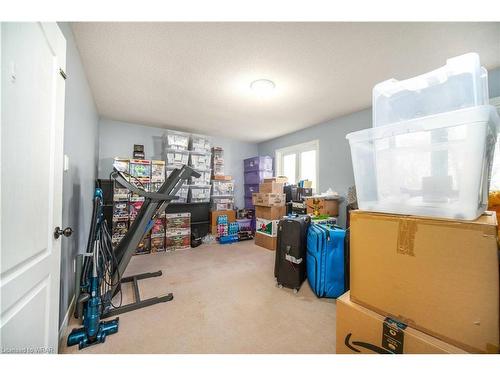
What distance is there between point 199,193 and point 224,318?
109 inches

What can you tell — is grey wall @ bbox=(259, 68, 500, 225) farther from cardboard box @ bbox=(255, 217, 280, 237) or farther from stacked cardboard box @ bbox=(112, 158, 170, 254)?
stacked cardboard box @ bbox=(112, 158, 170, 254)

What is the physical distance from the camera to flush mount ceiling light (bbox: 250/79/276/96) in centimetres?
228

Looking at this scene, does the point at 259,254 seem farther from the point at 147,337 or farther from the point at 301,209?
the point at 147,337

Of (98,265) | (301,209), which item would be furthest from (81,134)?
(301,209)

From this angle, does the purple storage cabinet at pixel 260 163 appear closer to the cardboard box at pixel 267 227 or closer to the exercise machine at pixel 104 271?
the cardboard box at pixel 267 227

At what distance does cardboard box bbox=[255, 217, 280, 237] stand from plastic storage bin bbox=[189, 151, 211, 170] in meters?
1.60

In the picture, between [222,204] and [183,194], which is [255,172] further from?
[183,194]

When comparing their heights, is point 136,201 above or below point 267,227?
above

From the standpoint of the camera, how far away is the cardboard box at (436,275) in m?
0.68

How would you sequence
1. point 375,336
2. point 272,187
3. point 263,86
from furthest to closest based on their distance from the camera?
point 272,187
point 263,86
point 375,336

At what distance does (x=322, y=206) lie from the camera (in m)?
3.17

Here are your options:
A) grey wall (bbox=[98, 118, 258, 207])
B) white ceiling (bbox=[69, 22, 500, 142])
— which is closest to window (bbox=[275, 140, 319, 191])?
white ceiling (bbox=[69, 22, 500, 142])

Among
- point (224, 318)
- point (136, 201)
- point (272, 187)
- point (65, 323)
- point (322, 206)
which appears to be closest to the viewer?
point (65, 323)

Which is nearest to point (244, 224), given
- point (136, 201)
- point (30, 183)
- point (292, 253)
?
point (136, 201)
